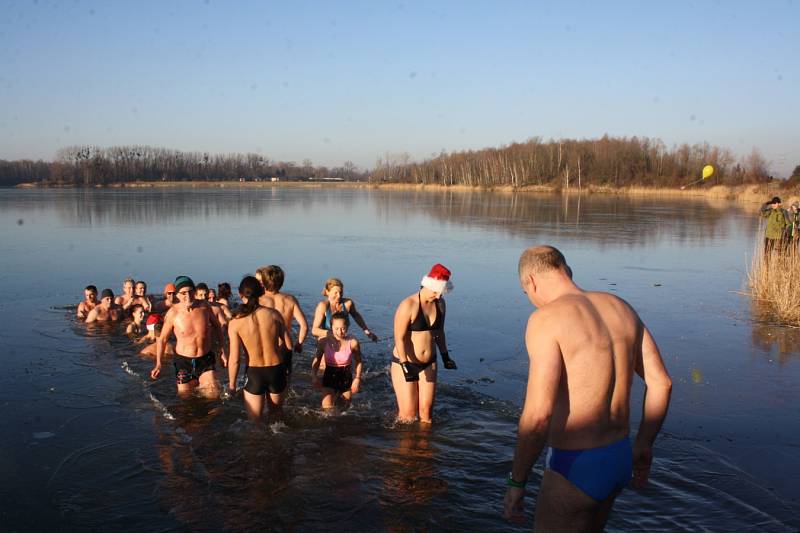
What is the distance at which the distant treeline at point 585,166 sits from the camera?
6005cm

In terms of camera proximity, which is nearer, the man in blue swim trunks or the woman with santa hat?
the man in blue swim trunks

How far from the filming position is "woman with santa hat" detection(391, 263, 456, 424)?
253 inches

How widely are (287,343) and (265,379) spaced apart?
452 mm

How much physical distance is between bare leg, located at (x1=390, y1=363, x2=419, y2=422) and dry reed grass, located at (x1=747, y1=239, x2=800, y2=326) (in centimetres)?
849

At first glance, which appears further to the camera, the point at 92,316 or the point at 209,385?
the point at 92,316

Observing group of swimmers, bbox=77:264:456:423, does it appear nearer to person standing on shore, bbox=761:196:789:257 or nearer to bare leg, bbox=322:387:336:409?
bare leg, bbox=322:387:336:409

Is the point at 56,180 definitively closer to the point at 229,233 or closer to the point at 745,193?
the point at 229,233

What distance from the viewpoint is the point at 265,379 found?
22.1 ft

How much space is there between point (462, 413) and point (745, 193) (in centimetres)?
5295

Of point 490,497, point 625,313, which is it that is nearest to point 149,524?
point 490,497

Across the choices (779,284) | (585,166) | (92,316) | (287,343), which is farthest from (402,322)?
(585,166)

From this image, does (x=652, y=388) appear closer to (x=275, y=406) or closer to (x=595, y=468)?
(x=595, y=468)

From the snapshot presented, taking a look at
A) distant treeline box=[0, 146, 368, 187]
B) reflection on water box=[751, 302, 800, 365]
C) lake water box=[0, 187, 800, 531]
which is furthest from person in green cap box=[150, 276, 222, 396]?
distant treeline box=[0, 146, 368, 187]

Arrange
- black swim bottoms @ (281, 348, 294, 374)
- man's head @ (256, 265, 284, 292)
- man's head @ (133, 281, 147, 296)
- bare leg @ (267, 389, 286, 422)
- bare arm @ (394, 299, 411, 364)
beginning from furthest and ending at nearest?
man's head @ (133, 281, 147, 296), man's head @ (256, 265, 284, 292), bare leg @ (267, 389, 286, 422), black swim bottoms @ (281, 348, 294, 374), bare arm @ (394, 299, 411, 364)
